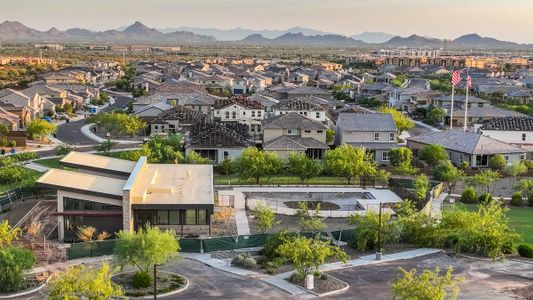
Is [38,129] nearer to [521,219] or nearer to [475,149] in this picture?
[475,149]

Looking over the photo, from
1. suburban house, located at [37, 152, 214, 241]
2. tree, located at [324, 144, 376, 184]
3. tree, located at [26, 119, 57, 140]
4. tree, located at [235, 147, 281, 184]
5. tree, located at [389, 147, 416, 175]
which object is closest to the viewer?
suburban house, located at [37, 152, 214, 241]

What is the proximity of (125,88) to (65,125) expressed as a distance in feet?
207

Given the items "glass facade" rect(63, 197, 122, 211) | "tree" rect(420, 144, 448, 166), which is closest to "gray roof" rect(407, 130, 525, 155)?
"tree" rect(420, 144, 448, 166)

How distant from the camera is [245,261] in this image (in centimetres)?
3806

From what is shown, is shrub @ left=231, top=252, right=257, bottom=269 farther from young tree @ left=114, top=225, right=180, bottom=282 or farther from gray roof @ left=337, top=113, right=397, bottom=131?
gray roof @ left=337, top=113, right=397, bottom=131

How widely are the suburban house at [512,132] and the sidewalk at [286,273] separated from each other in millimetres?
44122

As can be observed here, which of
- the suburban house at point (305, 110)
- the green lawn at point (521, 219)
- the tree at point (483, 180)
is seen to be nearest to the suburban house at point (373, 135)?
the tree at point (483, 180)

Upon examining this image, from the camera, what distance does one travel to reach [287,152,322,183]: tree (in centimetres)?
6193

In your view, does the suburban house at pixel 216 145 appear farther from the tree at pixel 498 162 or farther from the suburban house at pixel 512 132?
the suburban house at pixel 512 132

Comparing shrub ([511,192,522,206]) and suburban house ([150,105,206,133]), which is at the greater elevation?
suburban house ([150,105,206,133])

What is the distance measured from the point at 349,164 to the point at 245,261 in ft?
83.4

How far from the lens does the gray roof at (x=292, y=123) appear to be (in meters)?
77.8

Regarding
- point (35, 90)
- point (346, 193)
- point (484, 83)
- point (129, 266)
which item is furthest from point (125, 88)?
point (129, 266)

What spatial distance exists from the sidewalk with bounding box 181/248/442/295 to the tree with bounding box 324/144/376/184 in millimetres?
19927
